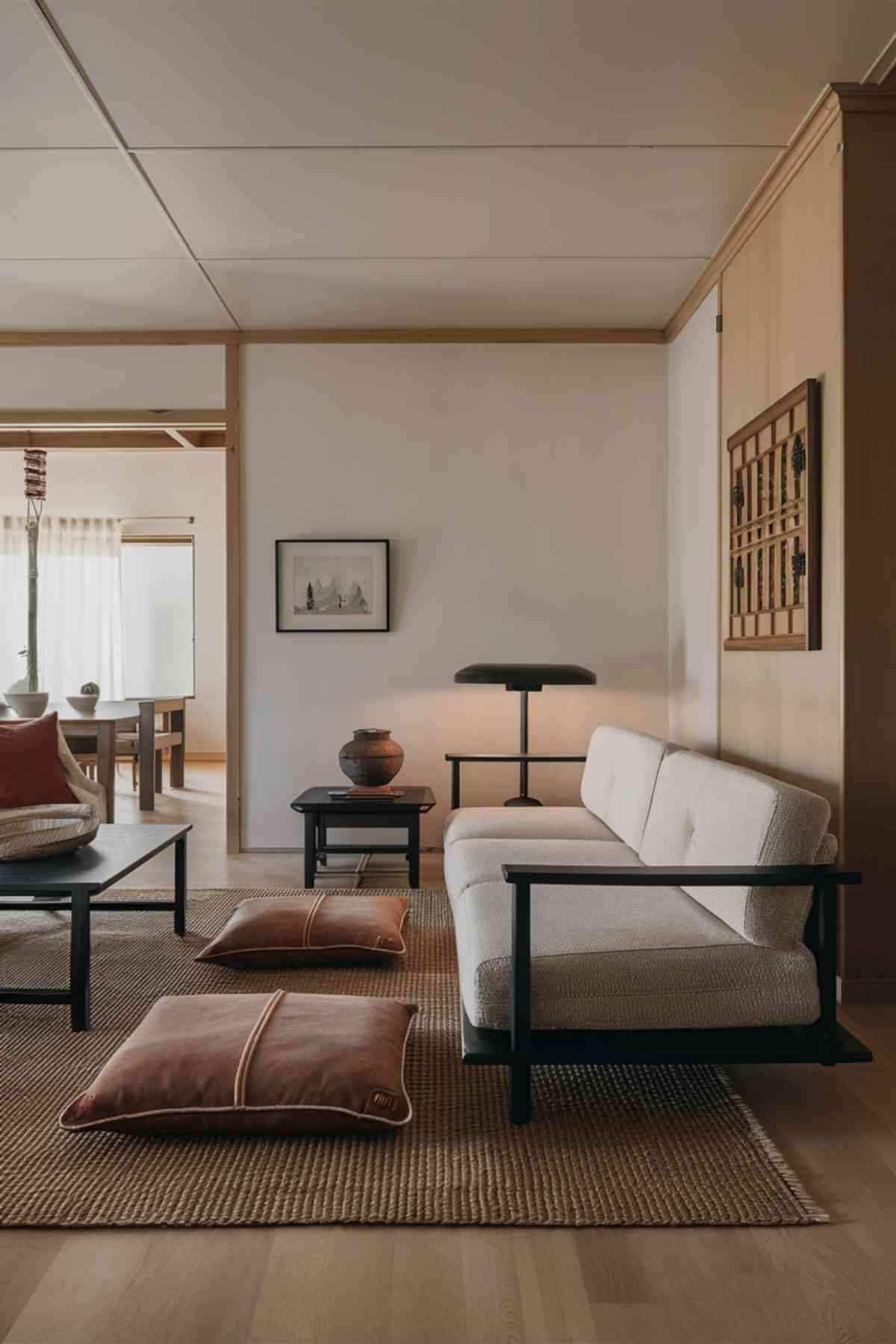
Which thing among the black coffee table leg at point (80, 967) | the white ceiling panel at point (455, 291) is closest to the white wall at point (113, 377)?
the white ceiling panel at point (455, 291)

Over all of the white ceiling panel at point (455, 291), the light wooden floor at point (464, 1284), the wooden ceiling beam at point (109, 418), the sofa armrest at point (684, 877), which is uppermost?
the white ceiling panel at point (455, 291)

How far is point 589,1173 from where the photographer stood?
1.93 meters

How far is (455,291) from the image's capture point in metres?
4.60

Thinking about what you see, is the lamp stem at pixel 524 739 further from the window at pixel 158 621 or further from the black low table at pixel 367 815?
the window at pixel 158 621

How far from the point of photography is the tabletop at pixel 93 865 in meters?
2.73

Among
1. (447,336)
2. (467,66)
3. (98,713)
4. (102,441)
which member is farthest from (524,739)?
(102,441)

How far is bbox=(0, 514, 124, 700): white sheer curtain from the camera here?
961cm

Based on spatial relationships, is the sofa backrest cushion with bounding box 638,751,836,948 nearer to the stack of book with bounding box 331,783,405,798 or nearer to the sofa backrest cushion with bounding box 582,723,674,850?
the sofa backrest cushion with bounding box 582,723,674,850

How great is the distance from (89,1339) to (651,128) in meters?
3.36

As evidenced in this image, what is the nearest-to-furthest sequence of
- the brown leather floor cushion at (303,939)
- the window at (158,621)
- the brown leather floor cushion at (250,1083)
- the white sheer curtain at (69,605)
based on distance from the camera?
the brown leather floor cushion at (250,1083)
the brown leather floor cushion at (303,939)
the white sheer curtain at (69,605)
the window at (158,621)

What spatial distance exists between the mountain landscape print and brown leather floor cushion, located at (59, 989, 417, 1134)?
3084mm

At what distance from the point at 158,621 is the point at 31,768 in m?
6.64

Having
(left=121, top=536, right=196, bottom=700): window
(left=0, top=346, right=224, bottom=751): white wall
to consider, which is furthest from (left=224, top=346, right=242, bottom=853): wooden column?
(left=121, top=536, right=196, bottom=700): window

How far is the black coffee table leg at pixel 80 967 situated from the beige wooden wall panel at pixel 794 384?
2.09m
